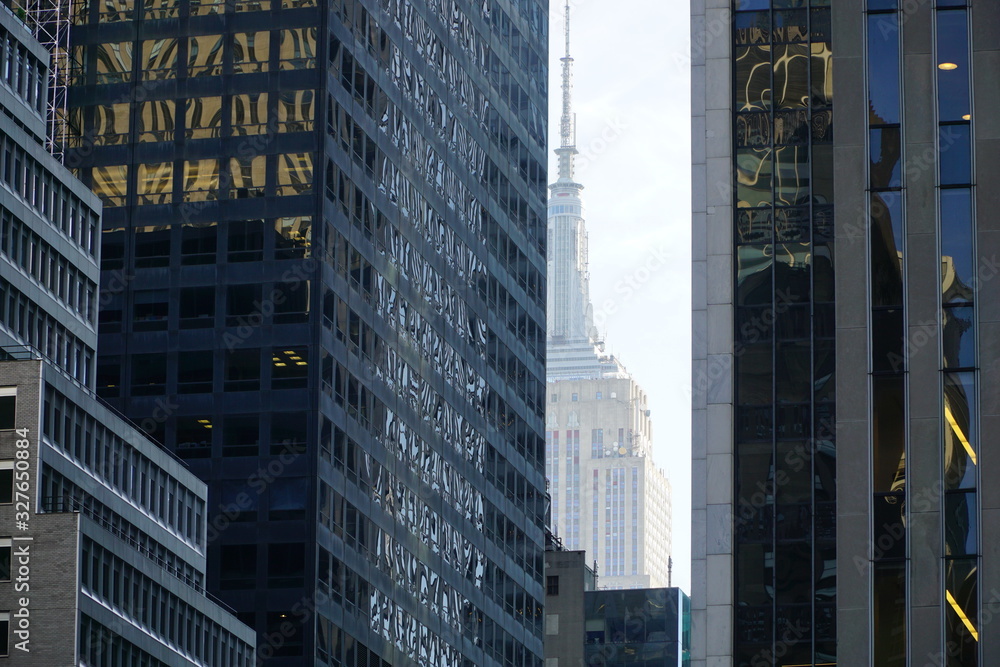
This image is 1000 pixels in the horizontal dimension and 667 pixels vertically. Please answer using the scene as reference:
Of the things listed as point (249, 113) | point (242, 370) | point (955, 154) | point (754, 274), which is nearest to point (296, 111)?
point (249, 113)

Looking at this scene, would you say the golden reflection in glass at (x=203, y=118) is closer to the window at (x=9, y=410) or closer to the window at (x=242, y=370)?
the window at (x=242, y=370)

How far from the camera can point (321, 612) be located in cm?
10369

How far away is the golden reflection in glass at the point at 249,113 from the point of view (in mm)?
111312

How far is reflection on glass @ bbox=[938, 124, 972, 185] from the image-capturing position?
4281 centimetres

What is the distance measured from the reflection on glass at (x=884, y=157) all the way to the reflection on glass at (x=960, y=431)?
479cm

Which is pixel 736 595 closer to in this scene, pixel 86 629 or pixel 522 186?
pixel 86 629

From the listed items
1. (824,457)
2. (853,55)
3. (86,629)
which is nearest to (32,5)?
(86,629)

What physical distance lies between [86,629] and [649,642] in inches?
4817

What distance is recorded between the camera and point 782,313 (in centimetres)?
6303

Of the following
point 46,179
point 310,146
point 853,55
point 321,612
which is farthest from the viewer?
point 310,146

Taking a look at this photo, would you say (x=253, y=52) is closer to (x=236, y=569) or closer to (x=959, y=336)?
(x=236, y=569)

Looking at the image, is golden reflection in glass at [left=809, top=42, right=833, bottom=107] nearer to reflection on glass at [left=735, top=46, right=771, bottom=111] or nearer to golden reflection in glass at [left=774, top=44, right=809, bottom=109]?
golden reflection in glass at [left=774, top=44, right=809, bottom=109]

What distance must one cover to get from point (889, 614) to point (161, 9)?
8067 centimetres

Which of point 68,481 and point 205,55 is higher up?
point 205,55
